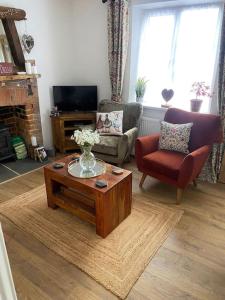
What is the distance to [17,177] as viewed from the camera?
311 centimetres

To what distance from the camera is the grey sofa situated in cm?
306

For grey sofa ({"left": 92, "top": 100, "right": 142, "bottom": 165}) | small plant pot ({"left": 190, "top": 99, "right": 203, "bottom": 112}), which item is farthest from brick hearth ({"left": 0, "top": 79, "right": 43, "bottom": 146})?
small plant pot ({"left": 190, "top": 99, "right": 203, "bottom": 112})

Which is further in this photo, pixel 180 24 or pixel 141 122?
pixel 141 122

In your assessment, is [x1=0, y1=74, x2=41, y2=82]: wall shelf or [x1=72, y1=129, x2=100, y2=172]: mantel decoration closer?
[x1=72, y1=129, x2=100, y2=172]: mantel decoration

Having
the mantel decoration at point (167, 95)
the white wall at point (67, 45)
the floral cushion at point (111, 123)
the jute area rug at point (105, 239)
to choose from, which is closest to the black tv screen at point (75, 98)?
the white wall at point (67, 45)

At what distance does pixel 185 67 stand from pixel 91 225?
98.8 inches

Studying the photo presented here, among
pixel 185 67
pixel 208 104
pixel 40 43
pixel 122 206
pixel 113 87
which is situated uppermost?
pixel 40 43

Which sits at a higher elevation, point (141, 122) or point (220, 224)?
point (141, 122)

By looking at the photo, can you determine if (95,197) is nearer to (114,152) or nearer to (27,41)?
(114,152)

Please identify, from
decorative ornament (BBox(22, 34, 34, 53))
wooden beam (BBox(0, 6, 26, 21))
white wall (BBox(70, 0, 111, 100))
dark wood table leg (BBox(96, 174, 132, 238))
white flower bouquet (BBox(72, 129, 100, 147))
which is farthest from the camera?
white wall (BBox(70, 0, 111, 100))

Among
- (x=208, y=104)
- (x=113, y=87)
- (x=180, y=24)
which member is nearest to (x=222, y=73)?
(x=208, y=104)

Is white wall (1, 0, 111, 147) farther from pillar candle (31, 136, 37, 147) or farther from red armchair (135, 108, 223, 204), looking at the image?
red armchair (135, 108, 223, 204)

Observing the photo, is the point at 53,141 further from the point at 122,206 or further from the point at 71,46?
the point at 122,206

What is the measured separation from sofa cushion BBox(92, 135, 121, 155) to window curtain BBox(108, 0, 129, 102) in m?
0.81
